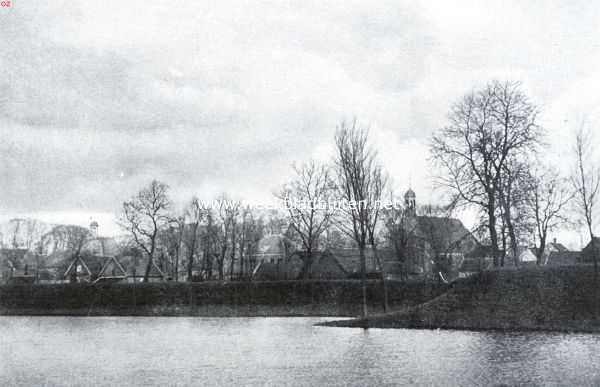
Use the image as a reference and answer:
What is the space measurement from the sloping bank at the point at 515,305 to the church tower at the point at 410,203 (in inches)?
1804

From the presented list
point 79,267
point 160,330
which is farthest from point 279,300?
point 79,267

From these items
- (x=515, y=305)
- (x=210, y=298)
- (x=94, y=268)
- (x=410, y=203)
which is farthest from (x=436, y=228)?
(x=94, y=268)

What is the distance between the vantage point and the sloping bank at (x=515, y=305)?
28.9 metres

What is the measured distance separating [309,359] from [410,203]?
6894 cm

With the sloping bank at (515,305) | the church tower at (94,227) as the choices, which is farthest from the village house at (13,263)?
the sloping bank at (515,305)

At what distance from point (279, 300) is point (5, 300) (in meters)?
27.5

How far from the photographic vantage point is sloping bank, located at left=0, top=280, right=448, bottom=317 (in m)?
49.5

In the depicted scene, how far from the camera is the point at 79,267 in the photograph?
101 meters

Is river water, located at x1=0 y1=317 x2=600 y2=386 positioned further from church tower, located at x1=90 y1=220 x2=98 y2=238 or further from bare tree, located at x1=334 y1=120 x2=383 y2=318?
church tower, located at x1=90 y1=220 x2=98 y2=238

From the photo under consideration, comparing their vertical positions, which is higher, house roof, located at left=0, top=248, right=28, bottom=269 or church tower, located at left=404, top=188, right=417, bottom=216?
church tower, located at left=404, top=188, right=417, bottom=216

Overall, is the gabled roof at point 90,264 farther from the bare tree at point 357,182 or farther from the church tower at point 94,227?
the bare tree at point 357,182

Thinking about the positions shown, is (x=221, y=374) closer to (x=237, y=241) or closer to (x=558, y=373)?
(x=558, y=373)

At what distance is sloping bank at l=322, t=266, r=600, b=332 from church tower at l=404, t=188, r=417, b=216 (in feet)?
150

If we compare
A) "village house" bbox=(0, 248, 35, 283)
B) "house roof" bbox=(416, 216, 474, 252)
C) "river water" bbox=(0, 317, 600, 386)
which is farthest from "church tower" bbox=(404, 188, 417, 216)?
"village house" bbox=(0, 248, 35, 283)
